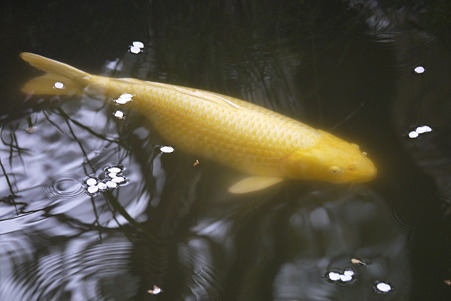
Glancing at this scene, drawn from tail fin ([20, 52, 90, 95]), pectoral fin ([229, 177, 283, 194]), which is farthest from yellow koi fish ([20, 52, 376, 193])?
tail fin ([20, 52, 90, 95])

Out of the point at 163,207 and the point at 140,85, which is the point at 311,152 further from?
the point at 140,85

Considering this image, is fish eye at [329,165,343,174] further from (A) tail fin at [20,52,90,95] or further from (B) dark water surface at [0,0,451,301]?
(A) tail fin at [20,52,90,95]

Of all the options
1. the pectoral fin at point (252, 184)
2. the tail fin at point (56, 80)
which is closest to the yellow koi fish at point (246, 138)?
the pectoral fin at point (252, 184)

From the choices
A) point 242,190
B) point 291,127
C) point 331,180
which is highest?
point 291,127

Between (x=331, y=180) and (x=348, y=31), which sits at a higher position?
(x=348, y=31)

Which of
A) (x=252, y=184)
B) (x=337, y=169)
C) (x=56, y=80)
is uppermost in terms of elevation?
(x=56, y=80)

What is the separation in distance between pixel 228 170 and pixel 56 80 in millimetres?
977

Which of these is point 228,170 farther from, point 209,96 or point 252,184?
point 209,96

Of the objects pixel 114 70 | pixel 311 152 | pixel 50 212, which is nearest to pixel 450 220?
pixel 311 152

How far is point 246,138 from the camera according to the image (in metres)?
2.38

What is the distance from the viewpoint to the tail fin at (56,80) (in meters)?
2.77

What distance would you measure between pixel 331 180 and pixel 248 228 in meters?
0.38

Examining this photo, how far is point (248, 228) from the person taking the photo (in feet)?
7.23

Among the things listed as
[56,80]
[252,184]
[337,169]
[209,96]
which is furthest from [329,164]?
[56,80]
